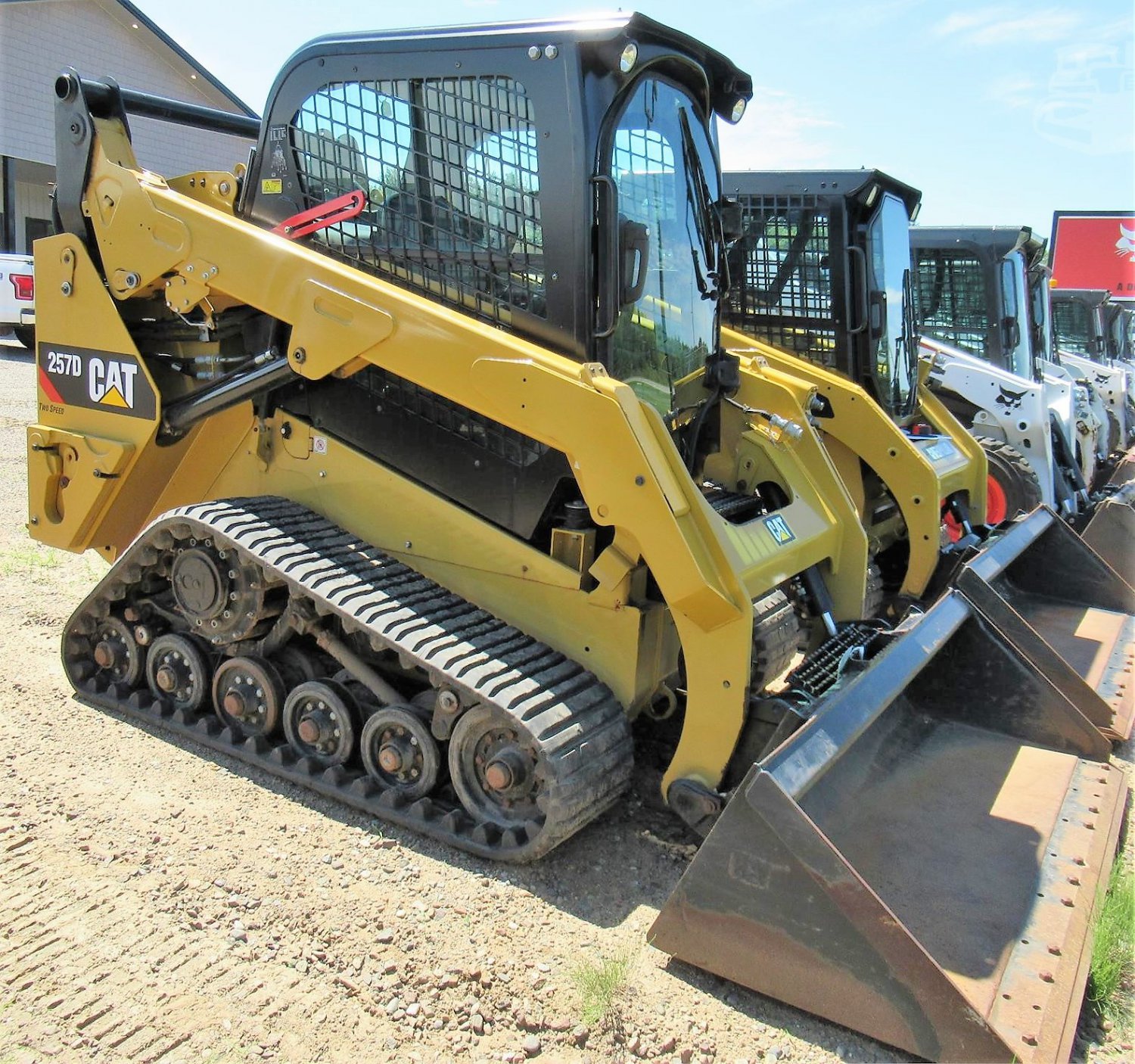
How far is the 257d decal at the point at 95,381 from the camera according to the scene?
4.29m

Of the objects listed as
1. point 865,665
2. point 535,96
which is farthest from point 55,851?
point 535,96

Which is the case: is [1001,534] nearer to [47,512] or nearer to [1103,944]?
[1103,944]

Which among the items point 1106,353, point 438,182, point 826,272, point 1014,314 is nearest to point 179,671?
point 438,182

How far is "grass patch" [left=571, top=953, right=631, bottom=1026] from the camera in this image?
8.45 ft

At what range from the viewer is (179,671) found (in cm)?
411

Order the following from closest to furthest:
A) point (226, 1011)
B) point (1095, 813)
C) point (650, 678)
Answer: point (226, 1011), point (1095, 813), point (650, 678)

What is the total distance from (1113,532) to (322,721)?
568cm

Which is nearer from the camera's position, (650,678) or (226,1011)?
(226,1011)

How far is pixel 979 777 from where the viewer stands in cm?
368

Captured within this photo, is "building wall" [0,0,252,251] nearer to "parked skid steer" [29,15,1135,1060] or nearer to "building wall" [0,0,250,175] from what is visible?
"building wall" [0,0,250,175]

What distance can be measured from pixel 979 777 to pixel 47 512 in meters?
3.95

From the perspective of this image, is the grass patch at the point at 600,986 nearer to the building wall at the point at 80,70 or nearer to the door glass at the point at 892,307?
the door glass at the point at 892,307

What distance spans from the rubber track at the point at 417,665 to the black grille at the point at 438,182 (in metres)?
1.00

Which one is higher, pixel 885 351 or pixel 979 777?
pixel 885 351
